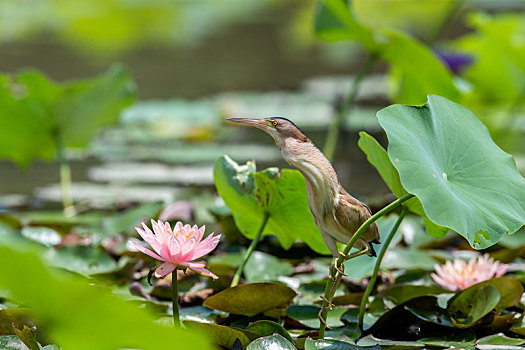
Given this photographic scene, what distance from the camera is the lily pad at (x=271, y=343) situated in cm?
81

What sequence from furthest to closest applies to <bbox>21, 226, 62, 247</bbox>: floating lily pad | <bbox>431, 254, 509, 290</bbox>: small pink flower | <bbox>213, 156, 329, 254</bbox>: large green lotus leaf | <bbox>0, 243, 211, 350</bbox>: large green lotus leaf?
<bbox>21, 226, 62, 247</bbox>: floating lily pad < <bbox>431, 254, 509, 290</bbox>: small pink flower < <bbox>213, 156, 329, 254</bbox>: large green lotus leaf < <bbox>0, 243, 211, 350</bbox>: large green lotus leaf

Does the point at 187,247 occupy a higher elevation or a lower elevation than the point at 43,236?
higher

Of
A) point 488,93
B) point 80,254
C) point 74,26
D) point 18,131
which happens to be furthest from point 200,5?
point 80,254

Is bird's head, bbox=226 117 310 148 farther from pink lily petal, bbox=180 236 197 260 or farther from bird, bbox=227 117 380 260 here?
pink lily petal, bbox=180 236 197 260

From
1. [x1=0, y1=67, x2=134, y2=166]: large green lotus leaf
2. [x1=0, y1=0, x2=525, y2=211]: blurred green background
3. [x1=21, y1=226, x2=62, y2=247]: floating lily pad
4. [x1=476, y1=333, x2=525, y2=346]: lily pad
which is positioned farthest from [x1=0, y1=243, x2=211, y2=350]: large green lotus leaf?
[x1=0, y1=67, x2=134, y2=166]: large green lotus leaf

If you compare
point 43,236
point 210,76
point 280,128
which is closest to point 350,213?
point 280,128

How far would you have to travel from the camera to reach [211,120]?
141 inches

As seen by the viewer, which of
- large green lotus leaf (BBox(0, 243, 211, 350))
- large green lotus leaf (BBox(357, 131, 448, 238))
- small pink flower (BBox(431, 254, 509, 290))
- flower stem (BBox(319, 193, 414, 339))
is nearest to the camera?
large green lotus leaf (BBox(0, 243, 211, 350))

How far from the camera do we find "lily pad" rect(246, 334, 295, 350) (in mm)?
807

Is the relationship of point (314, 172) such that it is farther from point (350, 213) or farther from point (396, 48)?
point (396, 48)

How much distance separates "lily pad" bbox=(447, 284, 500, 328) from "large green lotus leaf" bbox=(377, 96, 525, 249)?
181mm

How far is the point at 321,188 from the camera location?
0.79 meters

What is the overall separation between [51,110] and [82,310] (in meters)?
1.46

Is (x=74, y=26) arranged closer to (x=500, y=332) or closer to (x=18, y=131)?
(x=18, y=131)
